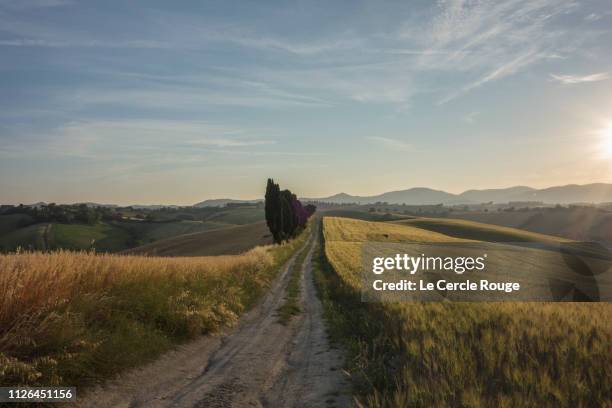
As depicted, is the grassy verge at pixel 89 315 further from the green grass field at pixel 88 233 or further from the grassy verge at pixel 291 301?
the green grass field at pixel 88 233

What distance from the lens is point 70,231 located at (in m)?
106

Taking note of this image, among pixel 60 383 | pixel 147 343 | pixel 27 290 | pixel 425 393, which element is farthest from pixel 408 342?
pixel 27 290

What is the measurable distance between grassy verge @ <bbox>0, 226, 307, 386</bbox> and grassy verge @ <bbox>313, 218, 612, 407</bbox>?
13.7 ft

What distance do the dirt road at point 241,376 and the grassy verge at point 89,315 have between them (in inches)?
19.1

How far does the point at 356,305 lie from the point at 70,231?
11436 centimetres

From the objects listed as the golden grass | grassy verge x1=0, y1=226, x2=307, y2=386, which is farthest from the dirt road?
the golden grass

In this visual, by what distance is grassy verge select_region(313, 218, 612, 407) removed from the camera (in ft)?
17.3

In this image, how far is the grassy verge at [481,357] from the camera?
17.3ft

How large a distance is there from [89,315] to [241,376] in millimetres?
3456

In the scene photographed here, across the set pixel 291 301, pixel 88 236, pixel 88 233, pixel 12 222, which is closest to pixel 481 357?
pixel 291 301

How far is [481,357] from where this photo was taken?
6660 millimetres

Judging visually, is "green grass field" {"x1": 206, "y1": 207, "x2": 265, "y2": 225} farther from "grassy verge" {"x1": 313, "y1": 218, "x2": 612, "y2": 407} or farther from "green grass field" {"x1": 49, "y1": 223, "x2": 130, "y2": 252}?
"grassy verge" {"x1": 313, "y1": 218, "x2": 612, "y2": 407}

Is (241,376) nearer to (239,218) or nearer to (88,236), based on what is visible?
(88,236)

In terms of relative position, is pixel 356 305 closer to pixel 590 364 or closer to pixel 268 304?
pixel 268 304
